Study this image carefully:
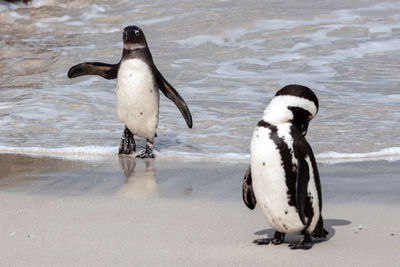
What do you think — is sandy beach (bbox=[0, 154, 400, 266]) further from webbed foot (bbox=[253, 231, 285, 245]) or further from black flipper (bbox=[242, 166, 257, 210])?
black flipper (bbox=[242, 166, 257, 210])

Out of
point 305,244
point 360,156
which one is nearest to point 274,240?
point 305,244

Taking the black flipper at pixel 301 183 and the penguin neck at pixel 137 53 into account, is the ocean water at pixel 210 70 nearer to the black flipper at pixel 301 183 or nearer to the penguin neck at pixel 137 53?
the penguin neck at pixel 137 53

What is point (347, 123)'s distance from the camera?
7.36 metres

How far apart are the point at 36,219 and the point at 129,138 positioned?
254 cm

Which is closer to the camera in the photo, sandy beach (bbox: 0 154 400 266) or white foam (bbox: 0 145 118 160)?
sandy beach (bbox: 0 154 400 266)

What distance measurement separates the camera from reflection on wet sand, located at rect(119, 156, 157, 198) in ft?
15.5

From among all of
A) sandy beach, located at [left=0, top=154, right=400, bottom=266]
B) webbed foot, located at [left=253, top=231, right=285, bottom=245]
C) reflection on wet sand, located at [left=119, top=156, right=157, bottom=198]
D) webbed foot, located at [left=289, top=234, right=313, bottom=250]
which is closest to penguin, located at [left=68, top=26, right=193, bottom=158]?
reflection on wet sand, located at [left=119, top=156, right=157, bottom=198]

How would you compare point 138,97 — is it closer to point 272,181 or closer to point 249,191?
point 249,191

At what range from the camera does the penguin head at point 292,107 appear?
3.43 metres

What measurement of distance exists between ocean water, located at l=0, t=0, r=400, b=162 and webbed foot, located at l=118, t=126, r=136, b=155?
0.12 m

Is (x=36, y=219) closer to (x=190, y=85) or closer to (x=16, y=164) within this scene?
(x=16, y=164)

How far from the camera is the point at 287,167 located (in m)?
3.38

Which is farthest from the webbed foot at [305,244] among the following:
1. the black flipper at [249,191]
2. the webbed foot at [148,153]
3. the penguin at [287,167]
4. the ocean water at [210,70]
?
the webbed foot at [148,153]

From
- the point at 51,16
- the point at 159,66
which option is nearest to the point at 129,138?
the point at 159,66
